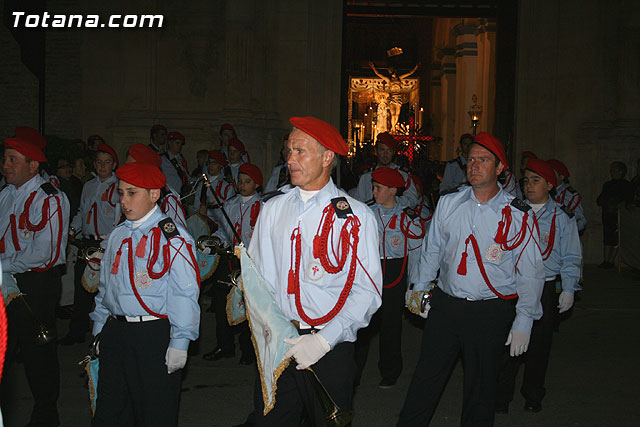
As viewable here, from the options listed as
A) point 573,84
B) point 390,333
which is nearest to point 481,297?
point 390,333

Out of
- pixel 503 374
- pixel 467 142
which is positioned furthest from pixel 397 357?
pixel 467 142

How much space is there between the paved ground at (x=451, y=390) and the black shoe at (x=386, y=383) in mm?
69

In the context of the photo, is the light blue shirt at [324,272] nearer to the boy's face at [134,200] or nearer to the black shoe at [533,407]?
the boy's face at [134,200]

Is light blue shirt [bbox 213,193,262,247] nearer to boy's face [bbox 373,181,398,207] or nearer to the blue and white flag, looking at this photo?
boy's face [bbox 373,181,398,207]

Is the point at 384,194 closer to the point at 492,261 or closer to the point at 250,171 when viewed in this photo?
the point at 250,171

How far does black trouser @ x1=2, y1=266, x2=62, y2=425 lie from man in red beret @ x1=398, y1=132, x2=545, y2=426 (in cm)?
279

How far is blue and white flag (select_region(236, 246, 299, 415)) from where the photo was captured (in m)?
3.65

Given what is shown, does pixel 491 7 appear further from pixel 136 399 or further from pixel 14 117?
pixel 136 399

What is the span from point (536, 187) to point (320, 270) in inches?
139

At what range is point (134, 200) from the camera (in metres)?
4.60

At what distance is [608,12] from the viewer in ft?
50.3

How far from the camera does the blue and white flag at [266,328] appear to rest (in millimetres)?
3652

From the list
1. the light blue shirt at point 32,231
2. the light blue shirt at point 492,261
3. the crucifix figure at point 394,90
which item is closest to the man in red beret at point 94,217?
the light blue shirt at point 32,231

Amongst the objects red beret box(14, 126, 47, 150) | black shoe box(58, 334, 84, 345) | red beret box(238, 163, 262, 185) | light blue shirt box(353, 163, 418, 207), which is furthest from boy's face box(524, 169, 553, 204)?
black shoe box(58, 334, 84, 345)
